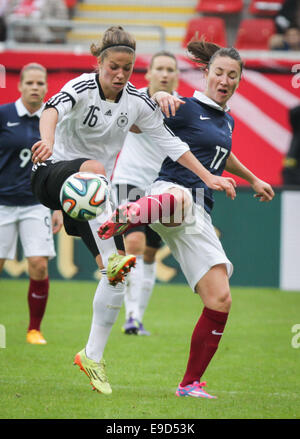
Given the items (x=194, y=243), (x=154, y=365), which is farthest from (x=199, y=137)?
(x=154, y=365)

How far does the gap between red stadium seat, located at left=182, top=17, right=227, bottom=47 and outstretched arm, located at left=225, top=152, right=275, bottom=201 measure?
9790 millimetres

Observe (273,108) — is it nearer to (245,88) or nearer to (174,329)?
(245,88)

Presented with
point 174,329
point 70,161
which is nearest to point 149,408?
point 70,161

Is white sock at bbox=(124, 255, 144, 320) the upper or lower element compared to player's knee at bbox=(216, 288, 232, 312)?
lower

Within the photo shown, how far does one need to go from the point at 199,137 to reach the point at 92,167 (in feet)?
2.70

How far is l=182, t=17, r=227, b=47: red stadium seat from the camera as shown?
1510 centimetres

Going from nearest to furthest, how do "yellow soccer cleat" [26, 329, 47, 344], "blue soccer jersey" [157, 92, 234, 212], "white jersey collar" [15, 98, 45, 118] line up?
"blue soccer jersey" [157, 92, 234, 212], "yellow soccer cleat" [26, 329, 47, 344], "white jersey collar" [15, 98, 45, 118]

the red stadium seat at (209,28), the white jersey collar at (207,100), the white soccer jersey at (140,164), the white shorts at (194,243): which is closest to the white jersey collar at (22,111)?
the white soccer jersey at (140,164)

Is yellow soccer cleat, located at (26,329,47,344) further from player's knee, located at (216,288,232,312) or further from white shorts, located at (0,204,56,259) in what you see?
player's knee, located at (216,288,232,312)

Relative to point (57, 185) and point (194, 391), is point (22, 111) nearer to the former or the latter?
point (57, 185)

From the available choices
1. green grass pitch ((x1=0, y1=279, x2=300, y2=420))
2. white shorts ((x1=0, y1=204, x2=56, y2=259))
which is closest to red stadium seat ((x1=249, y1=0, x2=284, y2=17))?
green grass pitch ((x1=0, y1=279, x2=300, y2=420))

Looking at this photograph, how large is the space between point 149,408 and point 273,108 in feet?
30.9

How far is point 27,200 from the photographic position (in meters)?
7.28

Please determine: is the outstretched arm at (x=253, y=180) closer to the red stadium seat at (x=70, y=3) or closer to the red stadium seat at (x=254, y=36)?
the red stadium seat at (x=254, y=36)
